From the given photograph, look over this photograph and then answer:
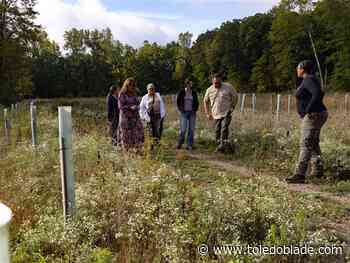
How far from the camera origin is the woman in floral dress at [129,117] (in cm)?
873

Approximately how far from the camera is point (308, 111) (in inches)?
258

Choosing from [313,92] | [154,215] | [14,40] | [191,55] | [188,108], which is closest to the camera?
[154,215]

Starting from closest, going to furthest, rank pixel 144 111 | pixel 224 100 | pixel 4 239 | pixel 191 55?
pixel 4 239 → pixel 224 100 → pixel 144 111 → pixel 191 55

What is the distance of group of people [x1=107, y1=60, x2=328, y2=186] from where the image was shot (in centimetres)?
661

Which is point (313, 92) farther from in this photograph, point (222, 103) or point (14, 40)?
point (14, 40)

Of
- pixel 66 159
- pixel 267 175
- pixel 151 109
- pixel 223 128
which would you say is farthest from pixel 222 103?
pixel 66 159

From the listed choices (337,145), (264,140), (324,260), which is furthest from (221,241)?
(264,140)

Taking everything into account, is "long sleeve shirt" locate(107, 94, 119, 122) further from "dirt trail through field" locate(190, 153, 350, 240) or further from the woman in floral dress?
"dirt trail through field" locate(190, 153, 350, 240)

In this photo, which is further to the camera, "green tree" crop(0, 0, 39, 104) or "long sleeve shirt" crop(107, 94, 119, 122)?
"green tree" crop(0, 0, 39, 104)

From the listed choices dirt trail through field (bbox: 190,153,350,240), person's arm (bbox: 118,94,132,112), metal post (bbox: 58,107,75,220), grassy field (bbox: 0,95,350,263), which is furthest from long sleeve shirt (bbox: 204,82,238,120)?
metal post (bbox: 58,107,75,220)

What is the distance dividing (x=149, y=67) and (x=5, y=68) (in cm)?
4786

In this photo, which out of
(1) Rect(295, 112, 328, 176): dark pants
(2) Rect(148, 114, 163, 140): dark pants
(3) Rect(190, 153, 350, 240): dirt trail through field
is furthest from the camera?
(2) Rect(148, 114, 163, 140): dark pants

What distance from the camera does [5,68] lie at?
35000 millimetres

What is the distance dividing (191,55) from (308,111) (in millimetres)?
79813
